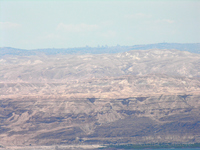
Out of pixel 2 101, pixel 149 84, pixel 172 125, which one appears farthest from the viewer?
pixel 149 84

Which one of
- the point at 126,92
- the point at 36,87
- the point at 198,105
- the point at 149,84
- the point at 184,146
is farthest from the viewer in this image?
the point at 36,87

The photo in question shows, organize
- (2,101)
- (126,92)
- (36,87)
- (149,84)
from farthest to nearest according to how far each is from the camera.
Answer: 1. (36,87)
2. (149,84)
3. (126,92)
4. (2,101)

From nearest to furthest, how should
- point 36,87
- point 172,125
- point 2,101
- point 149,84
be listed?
point 172,125 < point 2,101 < point 149,84 < point 36,87

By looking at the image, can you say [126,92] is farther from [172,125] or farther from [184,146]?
[184,146]

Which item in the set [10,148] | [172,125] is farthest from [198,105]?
[10,148]

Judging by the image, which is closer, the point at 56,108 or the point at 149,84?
the point at 56,108

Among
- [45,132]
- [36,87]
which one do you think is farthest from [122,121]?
[36,87]

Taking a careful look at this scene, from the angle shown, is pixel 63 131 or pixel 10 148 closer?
pixel 10 148

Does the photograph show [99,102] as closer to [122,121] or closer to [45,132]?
[122,121]
